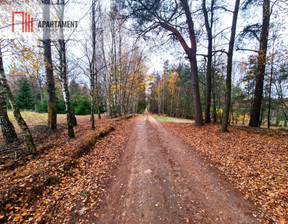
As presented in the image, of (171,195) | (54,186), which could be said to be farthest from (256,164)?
(54,186)

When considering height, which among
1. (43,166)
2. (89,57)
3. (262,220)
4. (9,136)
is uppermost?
(89,57)

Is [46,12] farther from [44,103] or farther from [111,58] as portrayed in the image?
[44,103]

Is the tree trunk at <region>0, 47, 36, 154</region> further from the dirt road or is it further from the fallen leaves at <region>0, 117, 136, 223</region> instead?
the dirt road

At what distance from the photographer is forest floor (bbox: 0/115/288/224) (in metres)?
2.31

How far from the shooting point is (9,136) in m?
4.67

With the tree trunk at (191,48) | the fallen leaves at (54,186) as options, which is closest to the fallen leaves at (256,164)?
the tree trunk at (191,48)

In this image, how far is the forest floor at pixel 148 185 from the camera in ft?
7.57

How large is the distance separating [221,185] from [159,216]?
201cm

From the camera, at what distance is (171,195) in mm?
2814

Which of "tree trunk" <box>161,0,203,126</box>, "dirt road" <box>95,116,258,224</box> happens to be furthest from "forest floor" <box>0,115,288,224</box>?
"tree trunk" <box>161,0,203,126</box>

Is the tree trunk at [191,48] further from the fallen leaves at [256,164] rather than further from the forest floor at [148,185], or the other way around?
the forest floor at [148,185]

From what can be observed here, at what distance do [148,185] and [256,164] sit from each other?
3.76m

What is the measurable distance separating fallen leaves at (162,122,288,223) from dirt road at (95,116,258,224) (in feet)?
1.14

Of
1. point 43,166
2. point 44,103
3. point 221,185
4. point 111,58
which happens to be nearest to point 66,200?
point 43,166
